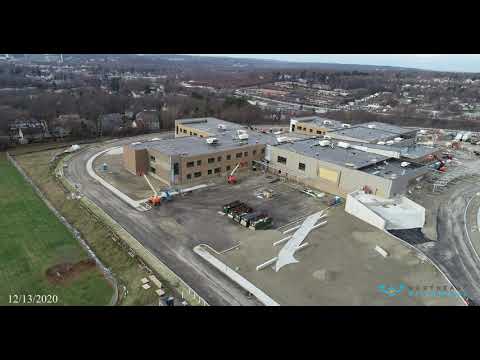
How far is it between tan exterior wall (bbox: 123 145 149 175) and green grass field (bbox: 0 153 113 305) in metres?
9.98

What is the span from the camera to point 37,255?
78.2ft

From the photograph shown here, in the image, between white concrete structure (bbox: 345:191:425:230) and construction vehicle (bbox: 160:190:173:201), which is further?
construction vehicle (bbox: 160:190:173:201)

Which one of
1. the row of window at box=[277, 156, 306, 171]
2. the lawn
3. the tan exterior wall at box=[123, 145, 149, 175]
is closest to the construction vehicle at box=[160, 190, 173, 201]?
A: the lawn

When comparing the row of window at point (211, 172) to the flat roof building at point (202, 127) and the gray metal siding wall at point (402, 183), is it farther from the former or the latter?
the gray metal siding wall at point (402, 183)

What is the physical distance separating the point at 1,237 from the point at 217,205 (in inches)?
688

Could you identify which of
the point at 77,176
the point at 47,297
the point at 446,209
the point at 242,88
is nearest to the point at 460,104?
the point at 242,88

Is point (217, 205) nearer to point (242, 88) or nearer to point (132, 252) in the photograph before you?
point (132, 252)

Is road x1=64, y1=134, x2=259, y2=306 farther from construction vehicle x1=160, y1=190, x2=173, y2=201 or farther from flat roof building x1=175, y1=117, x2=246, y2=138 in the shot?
flat roof building x1=175, y1=117, x2=246, y2=138

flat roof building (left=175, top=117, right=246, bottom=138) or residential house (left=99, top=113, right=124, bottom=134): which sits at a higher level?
flat roof building (left=175, top=117, right=246, bottom=138)

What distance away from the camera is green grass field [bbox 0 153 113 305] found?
66.8 feet

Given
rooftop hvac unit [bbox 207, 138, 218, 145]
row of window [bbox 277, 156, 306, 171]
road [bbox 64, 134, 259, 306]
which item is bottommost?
road [bbox 64, 134, 259, 306]

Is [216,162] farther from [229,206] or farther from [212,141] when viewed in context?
[229,206]

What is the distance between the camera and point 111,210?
29.2 metres

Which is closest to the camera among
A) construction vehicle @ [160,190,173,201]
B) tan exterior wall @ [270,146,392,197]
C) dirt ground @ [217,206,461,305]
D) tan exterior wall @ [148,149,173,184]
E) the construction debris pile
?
dirt ground @ [217,206,461,305]
